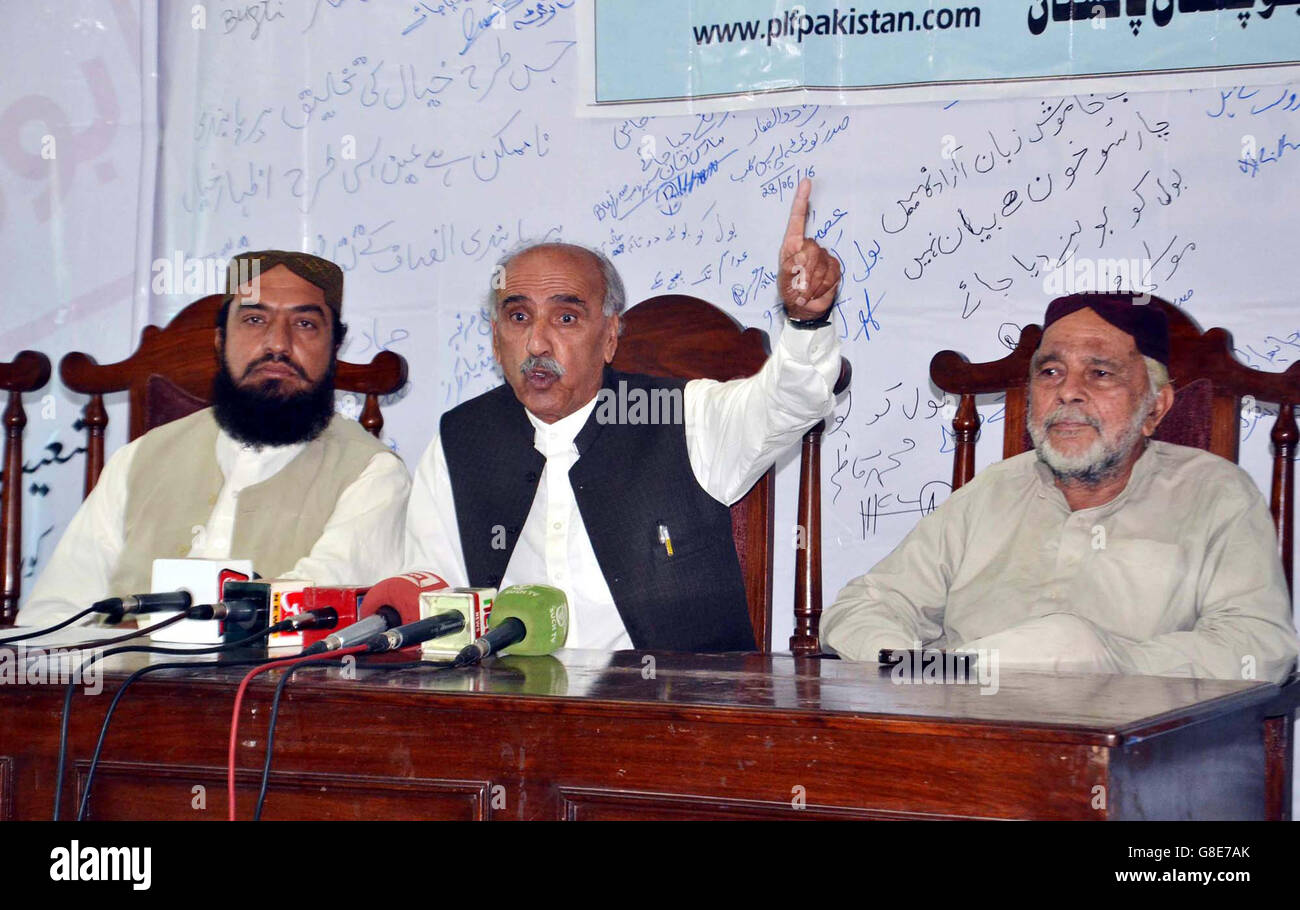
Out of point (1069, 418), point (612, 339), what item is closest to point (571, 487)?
point (612, 339)

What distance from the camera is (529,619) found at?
2.11 metres

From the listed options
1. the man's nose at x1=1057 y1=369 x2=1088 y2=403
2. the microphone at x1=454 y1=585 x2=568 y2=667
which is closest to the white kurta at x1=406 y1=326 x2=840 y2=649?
the man's nose at x1=1057 y1=369 x2=1088 y2=403

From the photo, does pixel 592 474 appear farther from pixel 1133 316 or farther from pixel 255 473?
pixel 1133 316

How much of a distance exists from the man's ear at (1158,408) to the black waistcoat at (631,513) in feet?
2.99

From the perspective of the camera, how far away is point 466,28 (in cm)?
396

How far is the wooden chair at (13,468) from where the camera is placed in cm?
338

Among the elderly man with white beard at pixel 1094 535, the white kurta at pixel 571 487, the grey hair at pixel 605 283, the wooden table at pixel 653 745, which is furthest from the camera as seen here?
the grey hair at pixel 605 283

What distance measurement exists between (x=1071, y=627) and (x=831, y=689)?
2.50 feet

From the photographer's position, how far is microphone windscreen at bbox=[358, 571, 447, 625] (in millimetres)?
2104

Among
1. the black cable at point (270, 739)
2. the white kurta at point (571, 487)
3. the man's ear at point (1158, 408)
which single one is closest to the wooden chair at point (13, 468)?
the white kurta at point (571, 487)

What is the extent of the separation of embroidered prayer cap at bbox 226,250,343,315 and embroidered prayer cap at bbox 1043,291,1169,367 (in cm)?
177

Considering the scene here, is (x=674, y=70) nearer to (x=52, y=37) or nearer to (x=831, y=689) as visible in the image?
(x=52, y=37)

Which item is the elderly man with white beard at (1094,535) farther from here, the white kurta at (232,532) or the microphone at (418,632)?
the white kurta at (232,532)
